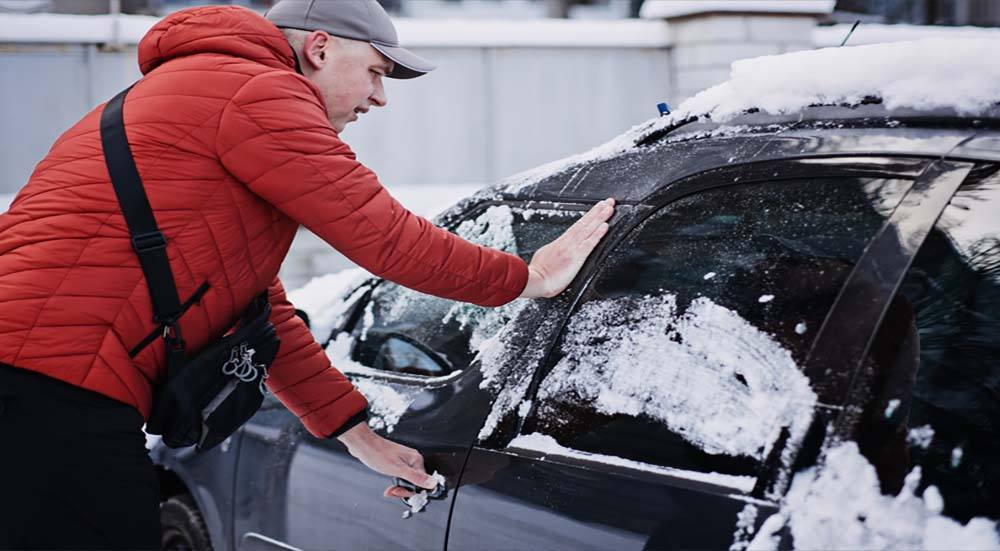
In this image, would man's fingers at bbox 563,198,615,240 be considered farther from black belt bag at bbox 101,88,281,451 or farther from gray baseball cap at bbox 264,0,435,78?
black belt bag at bbox 101,88,281,451

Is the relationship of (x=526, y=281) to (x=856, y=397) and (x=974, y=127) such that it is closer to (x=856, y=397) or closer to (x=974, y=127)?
(x=856, y=397)

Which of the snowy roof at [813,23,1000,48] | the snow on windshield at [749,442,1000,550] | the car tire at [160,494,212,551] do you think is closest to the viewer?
the snow on windshield at [749,442,1000,550]

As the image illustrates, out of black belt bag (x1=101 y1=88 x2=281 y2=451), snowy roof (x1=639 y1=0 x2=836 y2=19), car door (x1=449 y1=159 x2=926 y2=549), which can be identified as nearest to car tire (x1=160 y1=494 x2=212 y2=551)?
black belt bag (x1=101 y1=88 x2=281 y2=451)

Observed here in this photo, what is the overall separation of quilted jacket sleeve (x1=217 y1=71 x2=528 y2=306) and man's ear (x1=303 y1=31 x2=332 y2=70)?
130mm

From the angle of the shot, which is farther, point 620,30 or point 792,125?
point 620,30

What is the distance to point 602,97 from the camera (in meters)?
8.90

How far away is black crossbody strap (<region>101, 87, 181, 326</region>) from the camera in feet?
6.07

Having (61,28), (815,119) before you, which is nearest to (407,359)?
(815,119)

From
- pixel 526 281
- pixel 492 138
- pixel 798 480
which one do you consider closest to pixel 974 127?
pixel 798 480

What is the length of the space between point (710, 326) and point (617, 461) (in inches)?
11.5

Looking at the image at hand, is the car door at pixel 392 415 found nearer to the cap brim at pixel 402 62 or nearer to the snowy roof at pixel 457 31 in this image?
the cap brim at pixel 402 62

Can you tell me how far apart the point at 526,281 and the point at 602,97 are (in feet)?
23.1

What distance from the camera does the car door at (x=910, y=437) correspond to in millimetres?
1536

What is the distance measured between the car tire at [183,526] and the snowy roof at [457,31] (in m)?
5.73
